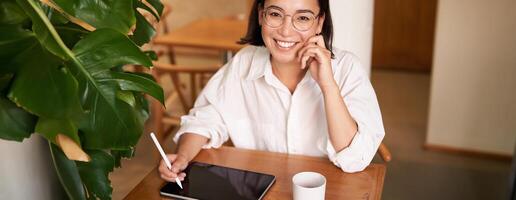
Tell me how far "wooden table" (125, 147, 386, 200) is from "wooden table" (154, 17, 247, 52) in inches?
57.7

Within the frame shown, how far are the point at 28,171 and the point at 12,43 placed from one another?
47 centimetres

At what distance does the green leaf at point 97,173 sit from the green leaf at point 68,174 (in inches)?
1.5

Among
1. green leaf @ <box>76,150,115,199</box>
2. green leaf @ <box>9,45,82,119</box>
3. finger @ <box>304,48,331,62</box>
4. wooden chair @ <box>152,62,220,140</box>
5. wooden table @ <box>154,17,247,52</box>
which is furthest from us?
wooden table @ <box>154,17,247,52</box>

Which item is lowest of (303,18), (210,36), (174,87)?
(174,87)

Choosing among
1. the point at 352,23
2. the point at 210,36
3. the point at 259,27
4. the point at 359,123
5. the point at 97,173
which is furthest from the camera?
the point at 210,36

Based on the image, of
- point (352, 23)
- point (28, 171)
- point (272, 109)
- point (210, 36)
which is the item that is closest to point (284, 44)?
point (272, 109)

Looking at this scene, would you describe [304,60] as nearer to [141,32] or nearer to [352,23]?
[141,32]

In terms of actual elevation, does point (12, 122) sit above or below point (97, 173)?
above

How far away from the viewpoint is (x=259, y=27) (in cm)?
178

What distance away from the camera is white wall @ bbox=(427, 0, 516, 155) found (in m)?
2.88

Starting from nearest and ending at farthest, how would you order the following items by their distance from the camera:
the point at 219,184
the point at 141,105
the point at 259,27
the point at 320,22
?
the point at 141,105, the point at 219,184, the point at 320,22, the point at 259,27

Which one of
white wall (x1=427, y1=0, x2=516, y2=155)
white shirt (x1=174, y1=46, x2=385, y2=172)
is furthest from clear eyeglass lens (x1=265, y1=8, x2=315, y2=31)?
white wall (x1=427, y1=0, x2=516, y2=155)

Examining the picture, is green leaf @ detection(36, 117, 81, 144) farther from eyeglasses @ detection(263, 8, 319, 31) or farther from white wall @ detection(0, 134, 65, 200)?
eyeglasses @ detection(263, 8, 319, 31)

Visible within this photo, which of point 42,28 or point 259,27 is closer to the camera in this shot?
point 42,28
